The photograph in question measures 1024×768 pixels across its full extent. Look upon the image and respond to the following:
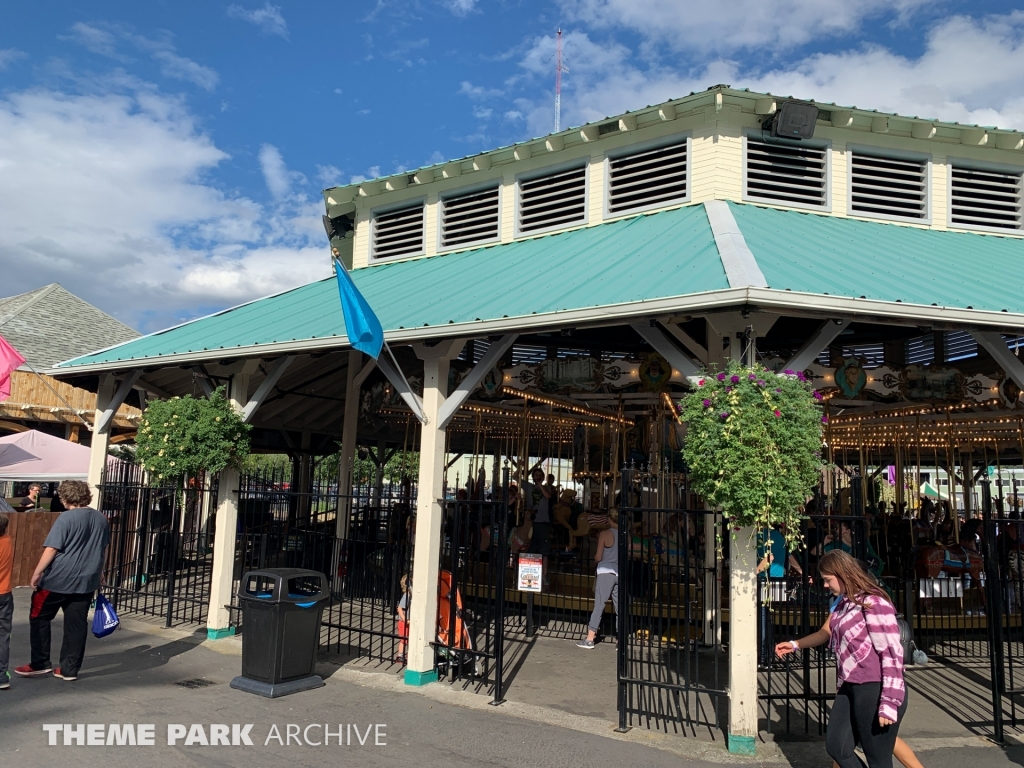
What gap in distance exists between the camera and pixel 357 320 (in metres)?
7.34

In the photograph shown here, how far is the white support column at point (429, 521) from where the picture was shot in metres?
7.70

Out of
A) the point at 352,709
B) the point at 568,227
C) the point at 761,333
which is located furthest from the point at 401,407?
the point at 761,333

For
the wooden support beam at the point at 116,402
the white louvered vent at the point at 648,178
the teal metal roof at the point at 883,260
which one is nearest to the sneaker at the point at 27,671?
the wooden support beam at the point at 116,402

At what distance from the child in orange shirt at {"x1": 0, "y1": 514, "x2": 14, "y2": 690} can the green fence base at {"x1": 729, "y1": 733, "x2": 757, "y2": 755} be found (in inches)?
248

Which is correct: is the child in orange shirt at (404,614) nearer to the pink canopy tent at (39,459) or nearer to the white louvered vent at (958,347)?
the white louvered vent at (958,347)

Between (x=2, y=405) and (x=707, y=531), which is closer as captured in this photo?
(x=707, y=531)

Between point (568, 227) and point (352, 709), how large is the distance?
6.82 m

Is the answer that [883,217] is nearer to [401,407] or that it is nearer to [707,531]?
[707,531]

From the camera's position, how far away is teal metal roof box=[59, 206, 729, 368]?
7.23 metres

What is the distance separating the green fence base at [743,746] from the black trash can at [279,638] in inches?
156

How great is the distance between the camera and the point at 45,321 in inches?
913

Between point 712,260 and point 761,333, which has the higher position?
point 712,260

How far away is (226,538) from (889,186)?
9965 millimetres

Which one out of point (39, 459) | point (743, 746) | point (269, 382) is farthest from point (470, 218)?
point (39, 459)
